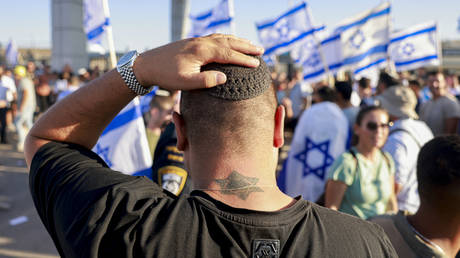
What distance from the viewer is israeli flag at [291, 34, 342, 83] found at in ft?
23.1

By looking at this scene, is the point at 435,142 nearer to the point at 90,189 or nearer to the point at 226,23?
the point at 90,189

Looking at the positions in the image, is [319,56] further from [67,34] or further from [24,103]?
[67,34]

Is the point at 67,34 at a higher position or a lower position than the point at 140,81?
higher

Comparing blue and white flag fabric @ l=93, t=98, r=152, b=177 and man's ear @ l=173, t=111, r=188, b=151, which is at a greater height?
man's ear @ l=173, t=111, r=188, b=151

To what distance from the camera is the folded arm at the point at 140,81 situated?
1070 mm

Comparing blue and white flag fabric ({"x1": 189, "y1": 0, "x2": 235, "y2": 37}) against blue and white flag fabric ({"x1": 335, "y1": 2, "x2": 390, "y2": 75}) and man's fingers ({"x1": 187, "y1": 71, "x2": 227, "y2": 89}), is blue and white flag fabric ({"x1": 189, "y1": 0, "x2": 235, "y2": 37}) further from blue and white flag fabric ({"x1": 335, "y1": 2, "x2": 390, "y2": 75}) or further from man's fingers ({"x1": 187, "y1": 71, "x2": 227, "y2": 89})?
man's fingers ({"x1": 187, "y1": 71, "x2": 227, "y2": 89})

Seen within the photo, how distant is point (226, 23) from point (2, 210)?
5.62 metres

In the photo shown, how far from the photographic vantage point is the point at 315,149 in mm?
3885

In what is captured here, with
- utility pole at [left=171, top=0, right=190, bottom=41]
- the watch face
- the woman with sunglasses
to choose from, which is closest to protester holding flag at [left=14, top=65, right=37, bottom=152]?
the woman with sunglasses

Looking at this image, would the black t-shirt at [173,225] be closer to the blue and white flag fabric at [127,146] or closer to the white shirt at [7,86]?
the blue and white flag fabric at [127,146]

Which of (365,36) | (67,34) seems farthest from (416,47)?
(67,34)

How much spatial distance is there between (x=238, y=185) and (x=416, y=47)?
345 inches

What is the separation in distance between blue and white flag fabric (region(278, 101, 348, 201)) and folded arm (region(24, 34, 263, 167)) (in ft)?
9.44

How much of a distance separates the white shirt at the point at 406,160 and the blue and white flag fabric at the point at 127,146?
220cm
